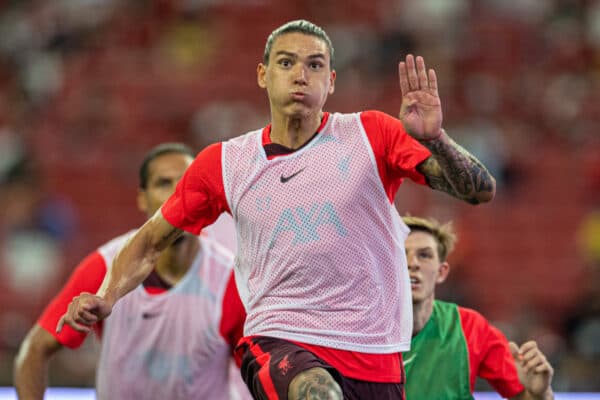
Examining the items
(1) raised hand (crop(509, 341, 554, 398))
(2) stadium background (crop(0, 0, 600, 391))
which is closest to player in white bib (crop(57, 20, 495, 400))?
(1) raised hand (crop(509, 341, 554, 398))

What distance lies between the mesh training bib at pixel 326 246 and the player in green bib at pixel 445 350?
0.99m

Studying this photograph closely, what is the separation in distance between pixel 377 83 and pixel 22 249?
4737 millimetres

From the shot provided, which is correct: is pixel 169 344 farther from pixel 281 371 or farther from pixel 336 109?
pixel 336 109

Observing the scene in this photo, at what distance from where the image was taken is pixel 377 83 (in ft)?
43.4

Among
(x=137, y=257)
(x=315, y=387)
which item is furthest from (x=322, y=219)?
(x=137, y=257)

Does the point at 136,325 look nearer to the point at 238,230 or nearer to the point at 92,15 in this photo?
the point at 238,230

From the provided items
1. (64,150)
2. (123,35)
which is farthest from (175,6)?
(64,150)

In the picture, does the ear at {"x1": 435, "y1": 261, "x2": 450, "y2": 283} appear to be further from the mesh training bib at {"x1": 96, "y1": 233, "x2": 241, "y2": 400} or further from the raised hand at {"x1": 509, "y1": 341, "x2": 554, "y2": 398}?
the mesh training bib at {"x1": 96, "y1": 233, "x2": 241, "y2": 400}

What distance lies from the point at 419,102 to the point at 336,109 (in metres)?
9.46

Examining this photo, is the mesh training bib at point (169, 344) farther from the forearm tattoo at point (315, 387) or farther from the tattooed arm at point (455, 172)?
the tattooed arm at point (455, 172)

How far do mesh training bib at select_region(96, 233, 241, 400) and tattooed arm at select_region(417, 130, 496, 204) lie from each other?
1991mm

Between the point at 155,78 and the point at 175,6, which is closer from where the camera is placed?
the point at 155,78

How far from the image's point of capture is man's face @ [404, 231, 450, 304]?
15.7 ft

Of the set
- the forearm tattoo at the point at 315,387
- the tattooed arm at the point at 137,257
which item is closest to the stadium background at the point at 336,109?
the tattooed arm at the point at 137,257
